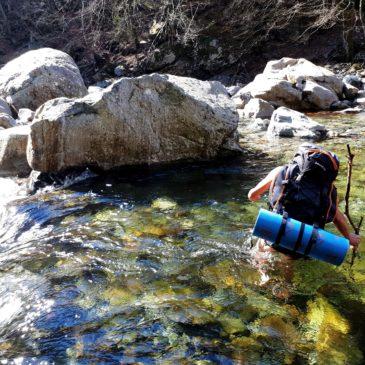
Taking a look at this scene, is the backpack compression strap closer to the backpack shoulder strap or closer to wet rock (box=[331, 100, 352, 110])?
the backpack shoulder strap

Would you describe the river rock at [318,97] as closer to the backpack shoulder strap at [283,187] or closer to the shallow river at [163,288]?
the shallow river at [163,288]

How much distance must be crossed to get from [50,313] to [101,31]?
21.5 meters

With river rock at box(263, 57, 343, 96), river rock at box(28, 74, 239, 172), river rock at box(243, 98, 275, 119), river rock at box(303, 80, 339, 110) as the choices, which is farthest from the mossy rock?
river rock at box(263, 57, 343, 96)

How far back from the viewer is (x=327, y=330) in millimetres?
3428

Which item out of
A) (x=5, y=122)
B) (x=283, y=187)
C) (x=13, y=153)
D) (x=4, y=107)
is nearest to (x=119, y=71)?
(x=4, y=107)

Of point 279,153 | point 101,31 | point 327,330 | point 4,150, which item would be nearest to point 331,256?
point 327,330

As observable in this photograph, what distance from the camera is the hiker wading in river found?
3662mm

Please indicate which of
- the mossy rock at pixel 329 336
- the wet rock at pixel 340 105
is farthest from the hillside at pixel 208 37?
the mossy rock at pixel 329 336

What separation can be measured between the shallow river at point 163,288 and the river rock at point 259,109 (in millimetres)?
5725

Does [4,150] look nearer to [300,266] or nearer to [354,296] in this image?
[300,266]

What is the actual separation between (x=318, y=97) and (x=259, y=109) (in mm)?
2207

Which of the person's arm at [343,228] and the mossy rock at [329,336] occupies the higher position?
the person's arm at [343,228]

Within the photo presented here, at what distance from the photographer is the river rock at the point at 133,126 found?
721 cm

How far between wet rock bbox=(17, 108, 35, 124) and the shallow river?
4.91 meters
